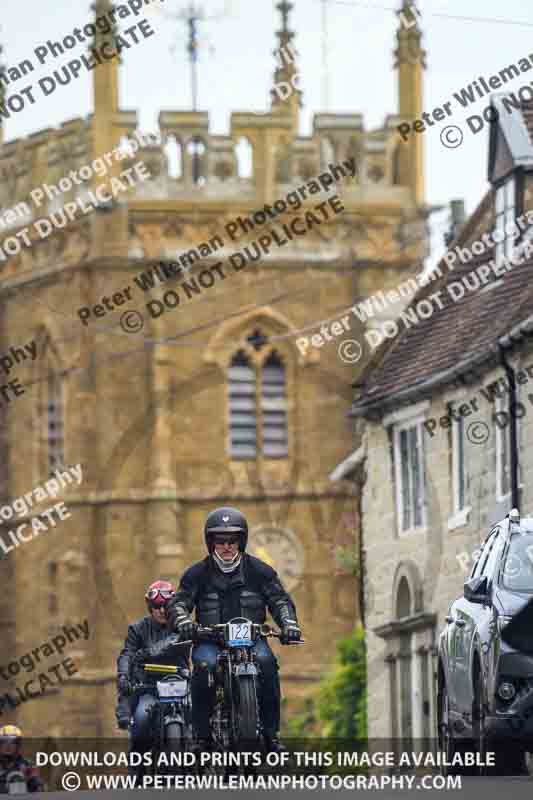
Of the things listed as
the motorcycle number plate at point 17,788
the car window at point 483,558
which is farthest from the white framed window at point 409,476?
the car window at point 483,558

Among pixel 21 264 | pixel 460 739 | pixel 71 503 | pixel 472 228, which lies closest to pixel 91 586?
pixel 71 503

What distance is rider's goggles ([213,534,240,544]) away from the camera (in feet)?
68.9

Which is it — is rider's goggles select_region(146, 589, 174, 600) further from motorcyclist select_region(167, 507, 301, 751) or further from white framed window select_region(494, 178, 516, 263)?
white framed window select_region(494, 178, 516, 263)

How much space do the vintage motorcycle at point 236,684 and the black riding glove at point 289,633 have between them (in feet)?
0.17

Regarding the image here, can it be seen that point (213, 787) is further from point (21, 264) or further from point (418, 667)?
point (21, 264)

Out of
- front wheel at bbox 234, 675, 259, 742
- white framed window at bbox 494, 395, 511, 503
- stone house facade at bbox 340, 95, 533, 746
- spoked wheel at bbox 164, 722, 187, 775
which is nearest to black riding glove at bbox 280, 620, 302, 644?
front wheel at bbox 234, 675, 259, 742

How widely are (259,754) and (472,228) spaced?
22144mm

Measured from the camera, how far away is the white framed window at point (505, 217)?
127 ft

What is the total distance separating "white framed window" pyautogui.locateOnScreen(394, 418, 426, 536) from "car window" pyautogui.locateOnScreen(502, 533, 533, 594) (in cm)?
1783

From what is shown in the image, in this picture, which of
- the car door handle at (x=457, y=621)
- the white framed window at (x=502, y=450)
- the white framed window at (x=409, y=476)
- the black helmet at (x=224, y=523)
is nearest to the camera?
the black helmet at (x=224, y=523)

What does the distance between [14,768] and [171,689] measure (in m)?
4.20

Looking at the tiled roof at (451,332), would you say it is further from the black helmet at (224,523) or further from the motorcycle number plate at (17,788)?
the black helmet at (224,523)

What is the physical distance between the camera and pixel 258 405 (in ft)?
246

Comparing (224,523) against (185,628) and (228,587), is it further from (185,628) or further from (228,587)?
(185,628)
